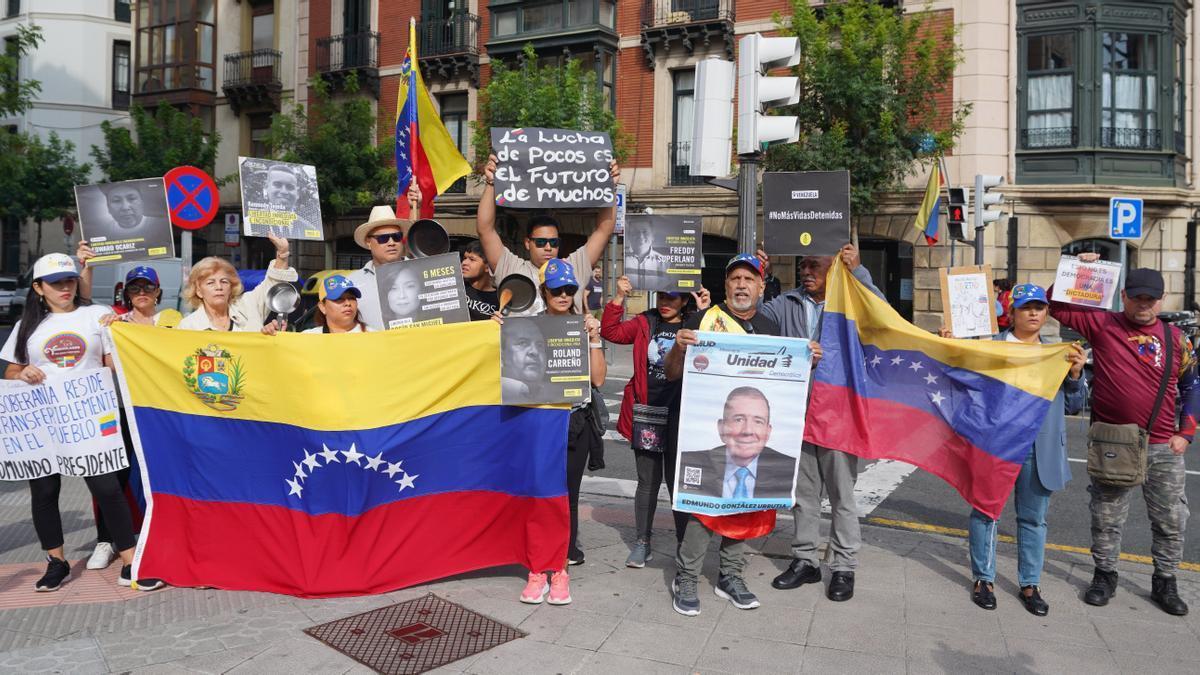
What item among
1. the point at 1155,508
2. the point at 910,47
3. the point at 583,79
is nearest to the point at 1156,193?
the point at 910,47

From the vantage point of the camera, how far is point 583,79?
77.6 ft

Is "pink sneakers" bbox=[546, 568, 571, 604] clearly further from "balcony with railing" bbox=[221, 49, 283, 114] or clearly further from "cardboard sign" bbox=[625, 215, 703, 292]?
"balcony with railing" bbox=[221, 49, 283, 114]

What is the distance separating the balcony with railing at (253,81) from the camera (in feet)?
105

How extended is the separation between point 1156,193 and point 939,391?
59.2 ft

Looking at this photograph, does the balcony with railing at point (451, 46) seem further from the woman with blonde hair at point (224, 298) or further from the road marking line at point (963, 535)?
the road marking line at point (963, 535)

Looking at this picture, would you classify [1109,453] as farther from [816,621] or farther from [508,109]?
[508,109]

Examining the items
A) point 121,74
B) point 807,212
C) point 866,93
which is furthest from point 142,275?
point 121,74

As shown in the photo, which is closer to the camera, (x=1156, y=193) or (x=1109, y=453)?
(x=1109, y=453)

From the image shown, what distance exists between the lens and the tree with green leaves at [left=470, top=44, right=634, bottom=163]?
22.0m

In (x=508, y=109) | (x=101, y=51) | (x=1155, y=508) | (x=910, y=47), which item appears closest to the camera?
(x=1155, y=508)

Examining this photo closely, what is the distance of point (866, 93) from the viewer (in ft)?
62.2

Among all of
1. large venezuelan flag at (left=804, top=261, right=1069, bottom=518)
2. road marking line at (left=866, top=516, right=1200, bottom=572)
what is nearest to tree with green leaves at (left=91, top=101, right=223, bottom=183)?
road marking line at (left=866, top=516, right=1200, bottom=572)

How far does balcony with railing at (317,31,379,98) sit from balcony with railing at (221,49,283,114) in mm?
2238

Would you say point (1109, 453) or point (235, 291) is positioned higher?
point (235, 291)
